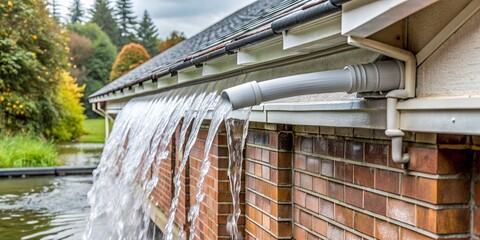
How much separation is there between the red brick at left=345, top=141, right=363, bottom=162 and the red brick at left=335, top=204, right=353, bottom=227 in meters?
0.25

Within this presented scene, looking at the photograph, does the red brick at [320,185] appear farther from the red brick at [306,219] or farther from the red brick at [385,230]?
the red brick at [385,230]

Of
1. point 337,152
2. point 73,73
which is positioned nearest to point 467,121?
point 337,152

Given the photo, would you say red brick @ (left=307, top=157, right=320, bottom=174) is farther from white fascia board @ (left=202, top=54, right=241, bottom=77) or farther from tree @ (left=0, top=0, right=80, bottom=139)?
tree @ (left=0, top=0, right=80, bottom=139)

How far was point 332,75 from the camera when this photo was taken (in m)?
1.77

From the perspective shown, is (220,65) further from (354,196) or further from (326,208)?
(354,196)

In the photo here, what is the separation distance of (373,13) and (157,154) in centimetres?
531

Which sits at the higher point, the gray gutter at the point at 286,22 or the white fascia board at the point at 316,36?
the gray gutter at the point at 286,22

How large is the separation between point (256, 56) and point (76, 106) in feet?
101

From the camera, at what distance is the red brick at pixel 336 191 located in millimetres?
2252

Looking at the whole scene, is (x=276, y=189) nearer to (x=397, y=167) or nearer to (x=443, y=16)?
(x=397, y=167)


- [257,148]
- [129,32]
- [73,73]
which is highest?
[129,32]

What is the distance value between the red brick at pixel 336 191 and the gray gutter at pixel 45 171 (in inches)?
534

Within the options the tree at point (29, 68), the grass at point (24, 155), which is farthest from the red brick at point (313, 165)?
the tree at point (29, 68)

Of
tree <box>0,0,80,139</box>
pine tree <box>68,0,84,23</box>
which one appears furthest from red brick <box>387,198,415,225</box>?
pine tree <box>68,0,84,23</box>
